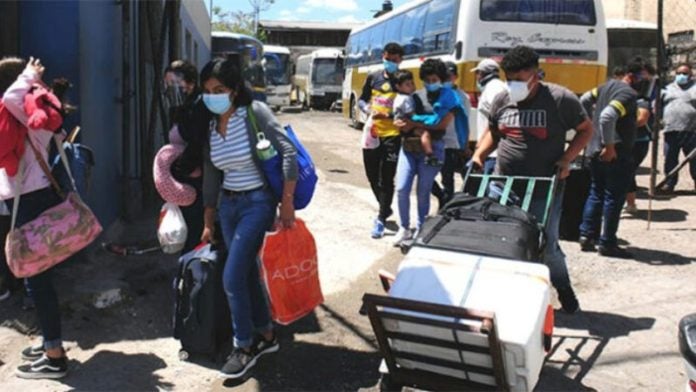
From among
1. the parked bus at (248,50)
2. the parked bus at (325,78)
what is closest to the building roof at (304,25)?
the parked bus at (325,78)

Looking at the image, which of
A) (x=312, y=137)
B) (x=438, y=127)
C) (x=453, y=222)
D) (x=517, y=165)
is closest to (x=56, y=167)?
(x=453, y=222)

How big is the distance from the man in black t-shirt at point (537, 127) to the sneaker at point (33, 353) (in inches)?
122

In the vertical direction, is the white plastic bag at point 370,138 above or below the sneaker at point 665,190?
above

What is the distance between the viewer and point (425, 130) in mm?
6359

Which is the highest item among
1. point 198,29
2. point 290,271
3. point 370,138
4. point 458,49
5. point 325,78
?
point 198,29

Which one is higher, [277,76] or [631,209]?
[277,76]

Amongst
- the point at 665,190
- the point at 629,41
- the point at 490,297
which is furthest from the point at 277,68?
the point at 490,297

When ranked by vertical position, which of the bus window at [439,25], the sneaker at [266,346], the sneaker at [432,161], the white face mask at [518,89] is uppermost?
the bus window at [439,25]

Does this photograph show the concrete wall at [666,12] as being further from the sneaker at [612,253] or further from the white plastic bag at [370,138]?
the white plastic bag at [370,138]

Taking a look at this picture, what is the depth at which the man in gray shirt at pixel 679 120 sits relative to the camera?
9.75 metres

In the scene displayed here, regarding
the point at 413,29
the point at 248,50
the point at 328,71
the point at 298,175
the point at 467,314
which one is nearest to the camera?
the point at 467,314

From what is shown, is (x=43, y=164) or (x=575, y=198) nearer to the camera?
(x=43, y=164)

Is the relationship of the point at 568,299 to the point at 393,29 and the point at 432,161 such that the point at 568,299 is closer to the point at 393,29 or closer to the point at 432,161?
the point at 432,161

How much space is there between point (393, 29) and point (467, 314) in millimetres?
14684
